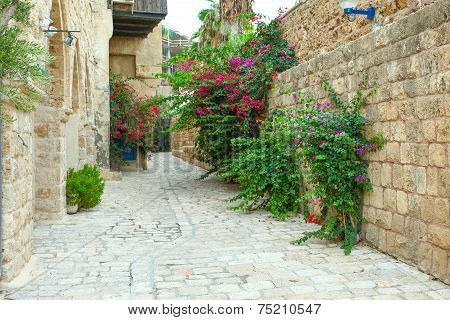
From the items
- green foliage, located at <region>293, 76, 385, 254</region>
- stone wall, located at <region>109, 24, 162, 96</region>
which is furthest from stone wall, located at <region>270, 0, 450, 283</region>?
stone wall, located at <region>109, 24, 162, 96</region>

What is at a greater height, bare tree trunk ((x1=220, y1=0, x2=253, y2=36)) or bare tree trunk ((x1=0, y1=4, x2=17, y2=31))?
bare tree trunk ((x1=220, y1=0, x2=253, y2=36))

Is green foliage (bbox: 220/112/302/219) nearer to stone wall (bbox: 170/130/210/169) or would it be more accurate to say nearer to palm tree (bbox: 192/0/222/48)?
stone wall (bbox: 170/130/210/169)

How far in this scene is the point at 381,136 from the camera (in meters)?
4.80

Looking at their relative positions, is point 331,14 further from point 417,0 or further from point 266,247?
point 266,247

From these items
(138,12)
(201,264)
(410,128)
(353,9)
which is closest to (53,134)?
(201,264)

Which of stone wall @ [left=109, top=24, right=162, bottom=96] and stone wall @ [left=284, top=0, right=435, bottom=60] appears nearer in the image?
stone wall @ [left=284, top=0, right=435, bottom=60]

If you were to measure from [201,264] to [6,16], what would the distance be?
2.76 m

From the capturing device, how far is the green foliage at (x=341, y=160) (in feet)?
16.4

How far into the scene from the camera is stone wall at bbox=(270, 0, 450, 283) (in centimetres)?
381

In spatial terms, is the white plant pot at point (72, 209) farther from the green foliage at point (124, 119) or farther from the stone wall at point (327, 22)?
the green foliage at point (124, 119)

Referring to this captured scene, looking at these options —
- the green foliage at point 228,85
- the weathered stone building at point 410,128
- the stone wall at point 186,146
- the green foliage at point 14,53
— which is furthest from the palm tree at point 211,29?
the green foliage at point 14,53

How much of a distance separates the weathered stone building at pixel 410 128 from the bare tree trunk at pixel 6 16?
3.45 meters

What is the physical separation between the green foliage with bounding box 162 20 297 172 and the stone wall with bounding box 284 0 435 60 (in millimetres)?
425

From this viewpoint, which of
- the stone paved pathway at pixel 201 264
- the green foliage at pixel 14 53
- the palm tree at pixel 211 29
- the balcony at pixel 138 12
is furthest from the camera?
the palm tree at pixel 211 29
